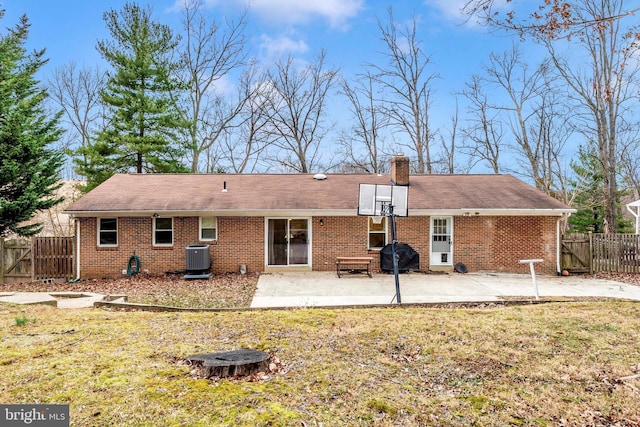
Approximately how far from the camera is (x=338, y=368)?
4461mm

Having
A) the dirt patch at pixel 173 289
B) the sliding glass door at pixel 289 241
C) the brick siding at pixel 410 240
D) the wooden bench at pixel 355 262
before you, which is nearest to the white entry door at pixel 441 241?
the brick siding at pixel 410 240

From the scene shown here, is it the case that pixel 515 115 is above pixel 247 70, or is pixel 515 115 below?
below

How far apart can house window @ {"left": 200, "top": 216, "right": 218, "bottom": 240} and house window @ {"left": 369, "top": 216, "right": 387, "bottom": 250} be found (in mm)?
5991

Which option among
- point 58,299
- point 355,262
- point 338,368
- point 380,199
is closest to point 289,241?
point 355,262

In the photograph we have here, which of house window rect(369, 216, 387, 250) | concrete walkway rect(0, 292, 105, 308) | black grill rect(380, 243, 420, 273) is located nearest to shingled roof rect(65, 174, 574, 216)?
house window rect(369, 216, 387, 250)

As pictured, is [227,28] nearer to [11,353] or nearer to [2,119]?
[2,119]

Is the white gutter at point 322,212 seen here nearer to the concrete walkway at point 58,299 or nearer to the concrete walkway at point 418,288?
the concrete walkway at point 418,288

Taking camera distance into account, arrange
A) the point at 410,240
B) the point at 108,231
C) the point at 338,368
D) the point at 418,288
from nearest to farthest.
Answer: the point at 338,368
the point at 418,288
the point at 108,231
the point at 410,240

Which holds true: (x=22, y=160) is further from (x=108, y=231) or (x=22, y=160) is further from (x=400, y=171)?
(x=400, y=171)

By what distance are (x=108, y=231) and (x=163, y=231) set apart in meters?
2.00

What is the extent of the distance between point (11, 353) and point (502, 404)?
589cm

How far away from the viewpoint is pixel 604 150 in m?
21.4

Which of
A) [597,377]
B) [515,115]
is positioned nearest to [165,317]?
[597,377]

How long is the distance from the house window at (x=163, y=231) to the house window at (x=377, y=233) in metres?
7.66
